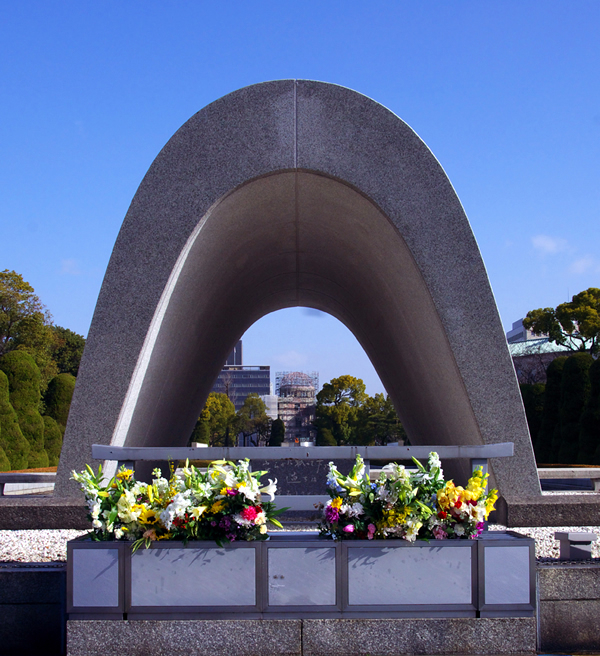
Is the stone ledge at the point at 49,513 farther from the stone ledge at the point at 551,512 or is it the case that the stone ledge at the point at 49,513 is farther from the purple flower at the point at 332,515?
the stone ledge at the point at 551,512

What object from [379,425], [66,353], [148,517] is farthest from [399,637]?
[379,425]

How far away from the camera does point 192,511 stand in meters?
4.21

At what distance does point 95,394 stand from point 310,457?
2907mm

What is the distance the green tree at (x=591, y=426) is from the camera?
19.1 meters

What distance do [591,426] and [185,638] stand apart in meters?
18.2

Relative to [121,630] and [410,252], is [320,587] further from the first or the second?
[410,252]

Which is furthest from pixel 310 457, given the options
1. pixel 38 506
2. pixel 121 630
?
pixel 38 506

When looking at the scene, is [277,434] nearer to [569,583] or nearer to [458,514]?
[569,583]

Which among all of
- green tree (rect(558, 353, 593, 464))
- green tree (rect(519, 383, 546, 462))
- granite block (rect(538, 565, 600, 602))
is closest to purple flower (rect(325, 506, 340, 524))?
granite block (rect(538, 565, 600, 602))

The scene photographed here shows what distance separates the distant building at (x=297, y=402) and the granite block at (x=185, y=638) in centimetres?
8878

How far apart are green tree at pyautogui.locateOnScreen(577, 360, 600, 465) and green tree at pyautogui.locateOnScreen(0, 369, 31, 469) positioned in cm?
1671

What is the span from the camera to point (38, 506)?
7.24m

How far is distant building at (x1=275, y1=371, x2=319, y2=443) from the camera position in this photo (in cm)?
10243

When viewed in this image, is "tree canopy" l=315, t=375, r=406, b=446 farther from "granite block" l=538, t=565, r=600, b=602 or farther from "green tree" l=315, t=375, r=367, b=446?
"granite block" l=538, t=565, r=600, b=602
